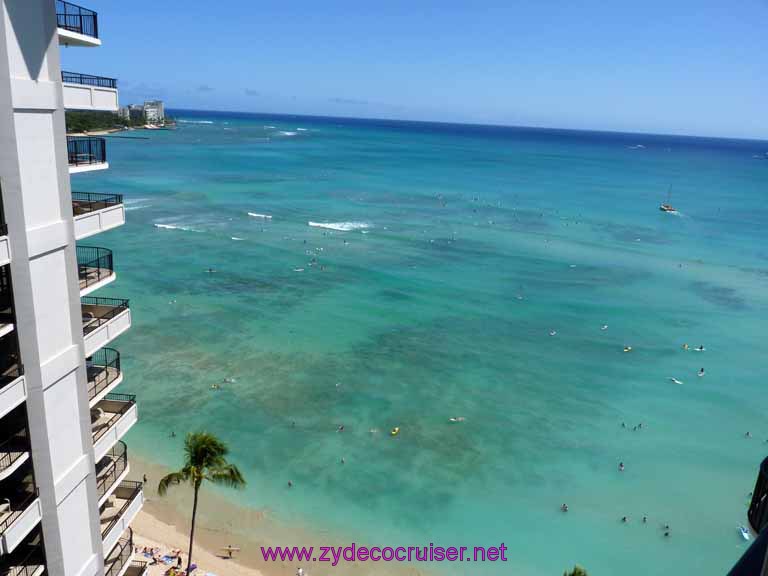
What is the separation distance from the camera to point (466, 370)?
45.3 m

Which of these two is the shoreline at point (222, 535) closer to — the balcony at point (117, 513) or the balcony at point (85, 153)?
the balcony at point (117, 513)

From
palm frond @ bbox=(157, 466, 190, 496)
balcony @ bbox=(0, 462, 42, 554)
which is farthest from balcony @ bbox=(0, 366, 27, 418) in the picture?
palm frond @ bbox=(157, 466, 190, 496)

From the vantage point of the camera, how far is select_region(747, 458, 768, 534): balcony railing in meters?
8.79

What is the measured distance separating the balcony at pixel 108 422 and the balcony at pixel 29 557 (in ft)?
6.84

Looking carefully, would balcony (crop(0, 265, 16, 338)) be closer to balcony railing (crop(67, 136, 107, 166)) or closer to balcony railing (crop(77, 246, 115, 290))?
balcony railing (crop(77, 246, 115, 290))

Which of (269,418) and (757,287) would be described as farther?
(757,287)

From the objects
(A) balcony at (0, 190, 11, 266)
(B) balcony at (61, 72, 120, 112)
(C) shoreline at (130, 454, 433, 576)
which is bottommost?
(C) shoreline at (130, 454, 433, 576)

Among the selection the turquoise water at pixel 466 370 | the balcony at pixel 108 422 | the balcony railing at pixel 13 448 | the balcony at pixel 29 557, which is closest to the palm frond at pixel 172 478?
the balcony at pixel 108 422

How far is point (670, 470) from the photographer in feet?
115

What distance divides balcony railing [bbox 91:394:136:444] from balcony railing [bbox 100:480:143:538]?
259 centimetres

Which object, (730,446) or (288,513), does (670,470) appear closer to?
(730,446)

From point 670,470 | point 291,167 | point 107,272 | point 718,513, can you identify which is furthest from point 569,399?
point 291,167

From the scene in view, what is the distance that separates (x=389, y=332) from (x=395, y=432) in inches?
607

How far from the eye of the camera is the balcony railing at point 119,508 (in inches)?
615
